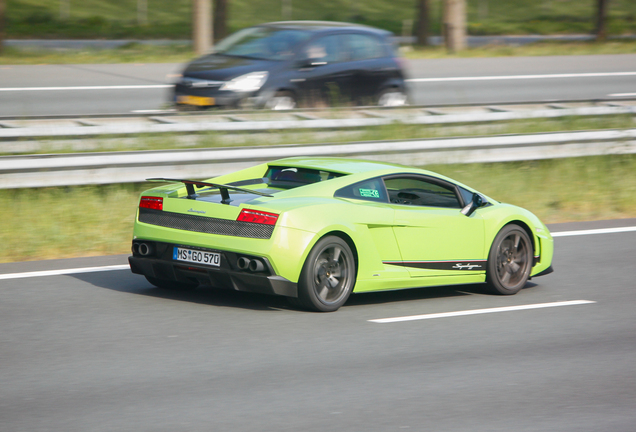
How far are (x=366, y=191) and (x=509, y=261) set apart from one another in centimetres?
177

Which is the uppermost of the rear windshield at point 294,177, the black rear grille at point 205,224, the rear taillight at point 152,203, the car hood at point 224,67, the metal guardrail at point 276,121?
the car hood at point 224,67

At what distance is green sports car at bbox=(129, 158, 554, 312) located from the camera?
6750 mm

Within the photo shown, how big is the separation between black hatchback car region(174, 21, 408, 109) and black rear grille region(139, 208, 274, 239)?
666 centimetres

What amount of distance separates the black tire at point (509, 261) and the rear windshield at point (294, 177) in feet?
5.73

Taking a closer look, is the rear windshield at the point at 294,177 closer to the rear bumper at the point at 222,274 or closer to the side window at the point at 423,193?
the side window at the point at 423,193

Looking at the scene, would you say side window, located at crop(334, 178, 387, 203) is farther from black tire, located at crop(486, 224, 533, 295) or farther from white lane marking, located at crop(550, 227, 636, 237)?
white lane marking, located at crop(550, 227, 636, 237)

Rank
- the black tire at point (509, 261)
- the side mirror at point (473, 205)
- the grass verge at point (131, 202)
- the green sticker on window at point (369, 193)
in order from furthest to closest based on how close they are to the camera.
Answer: the grass verge at point (131, 202) → the black tire at point (509, 261) → the side mirror at point (473, 205) → the green sticker on window at point (369, 193)

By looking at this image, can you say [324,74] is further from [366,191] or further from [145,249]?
[145,249]

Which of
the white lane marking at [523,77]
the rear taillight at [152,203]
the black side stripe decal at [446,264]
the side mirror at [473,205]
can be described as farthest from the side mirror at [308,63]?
the white lane marking at [523,77]

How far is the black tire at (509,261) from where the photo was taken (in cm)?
816

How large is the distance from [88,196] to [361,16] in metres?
43.8

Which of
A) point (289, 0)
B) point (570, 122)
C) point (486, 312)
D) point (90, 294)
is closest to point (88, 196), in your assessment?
point (90, 294)

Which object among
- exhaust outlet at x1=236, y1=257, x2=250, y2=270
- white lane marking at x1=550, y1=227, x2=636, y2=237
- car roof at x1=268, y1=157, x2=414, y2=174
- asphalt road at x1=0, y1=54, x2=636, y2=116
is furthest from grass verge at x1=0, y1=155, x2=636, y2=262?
asphalt road at x1=0, y1=54, x2=636, y2=116

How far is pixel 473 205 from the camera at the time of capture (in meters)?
8.09
